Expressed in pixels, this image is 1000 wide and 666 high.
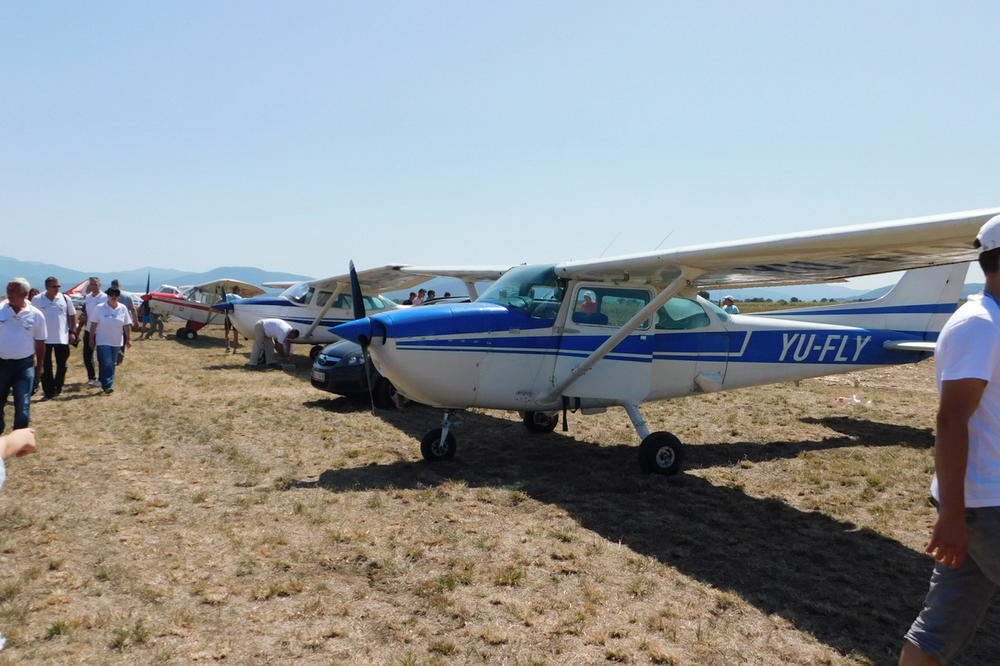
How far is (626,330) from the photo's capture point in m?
6.71

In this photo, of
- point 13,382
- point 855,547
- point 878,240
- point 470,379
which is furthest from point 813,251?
point 13,382

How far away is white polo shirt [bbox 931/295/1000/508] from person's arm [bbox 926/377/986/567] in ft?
0.16

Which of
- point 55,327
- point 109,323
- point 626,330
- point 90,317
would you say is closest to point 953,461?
point 626,330

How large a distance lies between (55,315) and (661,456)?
29.0ft

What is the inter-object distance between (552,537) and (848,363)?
5827 mm

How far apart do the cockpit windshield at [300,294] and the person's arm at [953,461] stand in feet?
55.4

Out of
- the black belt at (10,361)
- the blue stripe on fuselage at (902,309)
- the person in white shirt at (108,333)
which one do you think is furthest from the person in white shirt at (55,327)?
the blue stripe on fuselage at (902,309)

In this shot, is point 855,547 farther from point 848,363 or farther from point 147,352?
point 147,352

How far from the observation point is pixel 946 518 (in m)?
2.22

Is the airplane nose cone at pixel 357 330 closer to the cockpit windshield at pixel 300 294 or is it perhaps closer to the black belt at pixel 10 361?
the black belt at pixel 10 361

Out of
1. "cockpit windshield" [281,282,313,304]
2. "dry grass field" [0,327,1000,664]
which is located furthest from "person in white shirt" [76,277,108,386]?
"cockpit windshield" [281,282,313,304]

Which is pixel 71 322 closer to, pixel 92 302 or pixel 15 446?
pixel 92 302

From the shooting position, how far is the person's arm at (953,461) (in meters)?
2.14

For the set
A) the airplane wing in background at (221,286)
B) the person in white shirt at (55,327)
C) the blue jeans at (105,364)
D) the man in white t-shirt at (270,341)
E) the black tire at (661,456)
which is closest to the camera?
the black tire at (661,456)
